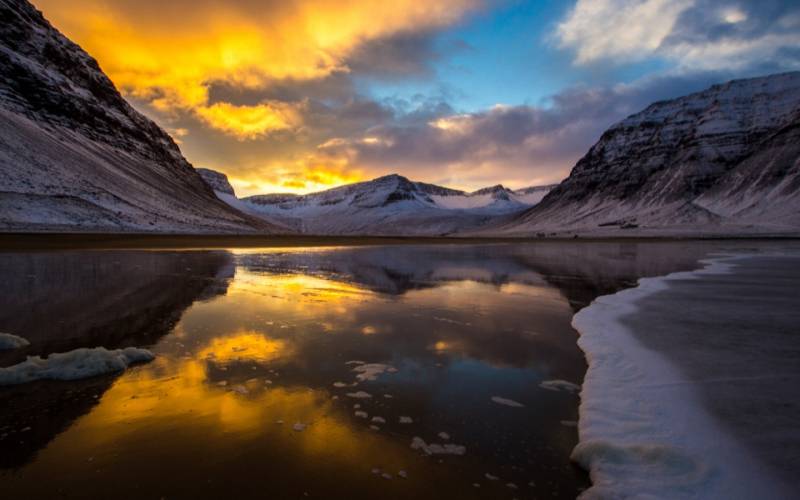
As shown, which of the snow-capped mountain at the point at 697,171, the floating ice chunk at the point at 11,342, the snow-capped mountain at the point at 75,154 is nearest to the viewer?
the floating ice chunk at the point at 11,342

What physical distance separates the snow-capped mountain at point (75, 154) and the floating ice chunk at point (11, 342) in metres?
73.5

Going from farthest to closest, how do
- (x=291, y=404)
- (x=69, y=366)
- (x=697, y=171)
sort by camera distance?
(x=697, y=171)
(x=69, y=366)
(x=291, y=404)

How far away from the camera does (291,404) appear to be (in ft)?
19.2

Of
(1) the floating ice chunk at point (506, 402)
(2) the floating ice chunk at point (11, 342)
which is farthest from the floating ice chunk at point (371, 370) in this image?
(2) the floating ice chunk at point (11, 342)

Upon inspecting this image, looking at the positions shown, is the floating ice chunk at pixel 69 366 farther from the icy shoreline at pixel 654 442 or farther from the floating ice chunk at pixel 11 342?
the icy shoreline at pixel 654 442

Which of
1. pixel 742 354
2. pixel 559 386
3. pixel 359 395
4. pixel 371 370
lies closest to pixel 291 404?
pixel 359 395

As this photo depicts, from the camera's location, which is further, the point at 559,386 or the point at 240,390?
the point at 559,386

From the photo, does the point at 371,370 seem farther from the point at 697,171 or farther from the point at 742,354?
the point at 697,171

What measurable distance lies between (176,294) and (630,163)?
19592cm

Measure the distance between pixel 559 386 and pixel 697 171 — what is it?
573 ft

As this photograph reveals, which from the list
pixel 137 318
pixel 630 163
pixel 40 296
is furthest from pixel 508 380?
pixel 630 163

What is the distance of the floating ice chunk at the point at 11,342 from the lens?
26.1 ft

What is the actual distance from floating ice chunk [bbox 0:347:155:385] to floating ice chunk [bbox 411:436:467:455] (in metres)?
5.33

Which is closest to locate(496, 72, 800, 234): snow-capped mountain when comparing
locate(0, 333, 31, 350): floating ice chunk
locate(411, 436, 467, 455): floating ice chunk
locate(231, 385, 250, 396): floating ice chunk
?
locate(411, 436, 467, 455): floating ice chunk
